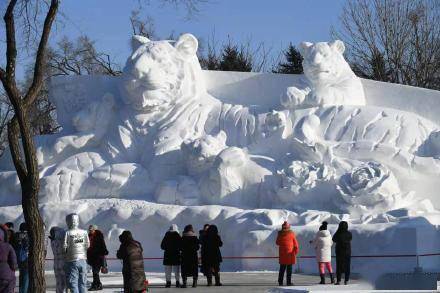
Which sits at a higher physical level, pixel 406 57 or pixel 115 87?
pixel 406 57

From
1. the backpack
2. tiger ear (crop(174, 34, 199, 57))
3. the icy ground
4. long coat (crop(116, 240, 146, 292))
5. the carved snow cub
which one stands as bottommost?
the icy ground

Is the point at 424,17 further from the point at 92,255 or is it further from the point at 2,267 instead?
the point at 2,267

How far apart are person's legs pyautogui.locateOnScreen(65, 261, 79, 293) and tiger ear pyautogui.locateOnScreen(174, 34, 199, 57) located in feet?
37.7

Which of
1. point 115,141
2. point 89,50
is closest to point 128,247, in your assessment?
point 115,141

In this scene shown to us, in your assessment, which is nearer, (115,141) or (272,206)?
(272,206)

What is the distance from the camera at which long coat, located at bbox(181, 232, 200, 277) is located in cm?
1900

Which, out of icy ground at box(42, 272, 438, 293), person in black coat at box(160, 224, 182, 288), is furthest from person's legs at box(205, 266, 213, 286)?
person in black coat at box(160, 224, 182, 288)

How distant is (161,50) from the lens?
25.5m

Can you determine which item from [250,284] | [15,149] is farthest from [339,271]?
[15,149]

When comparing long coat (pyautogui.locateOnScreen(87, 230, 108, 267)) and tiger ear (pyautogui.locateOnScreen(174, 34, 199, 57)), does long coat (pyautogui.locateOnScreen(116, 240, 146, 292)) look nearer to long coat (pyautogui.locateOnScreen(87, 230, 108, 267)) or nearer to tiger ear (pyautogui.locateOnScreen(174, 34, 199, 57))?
long coat (pyautogui.locateOnScreen(87, 230, 108, 267))

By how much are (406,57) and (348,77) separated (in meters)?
17.5

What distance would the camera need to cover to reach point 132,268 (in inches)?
601

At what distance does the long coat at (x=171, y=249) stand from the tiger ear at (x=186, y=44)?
788 centimetres

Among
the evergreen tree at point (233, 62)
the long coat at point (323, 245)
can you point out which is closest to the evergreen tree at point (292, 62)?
the evergreen tree at point (233, 62)
